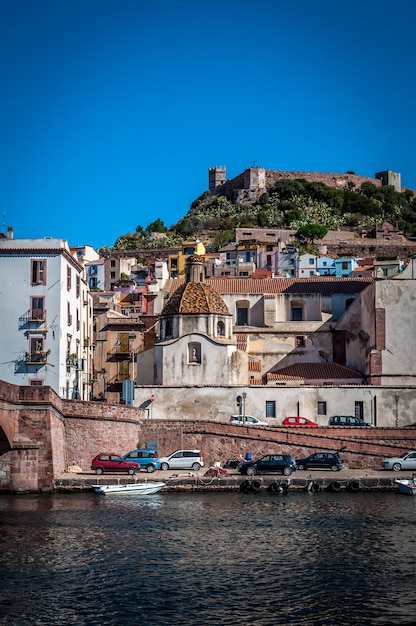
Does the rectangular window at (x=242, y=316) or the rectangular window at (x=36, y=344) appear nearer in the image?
the rectangular window at (x=36, y=344)

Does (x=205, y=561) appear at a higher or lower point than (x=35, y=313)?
lower

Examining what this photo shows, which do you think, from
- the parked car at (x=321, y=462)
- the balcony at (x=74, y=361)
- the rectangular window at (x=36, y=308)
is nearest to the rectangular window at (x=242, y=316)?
the balcony at (x=74, y=361)

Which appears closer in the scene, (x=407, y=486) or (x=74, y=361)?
(x=407, y=486)

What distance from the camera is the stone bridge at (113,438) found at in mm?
43219

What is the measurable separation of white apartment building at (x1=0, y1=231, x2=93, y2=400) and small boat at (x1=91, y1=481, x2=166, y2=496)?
11.8 m

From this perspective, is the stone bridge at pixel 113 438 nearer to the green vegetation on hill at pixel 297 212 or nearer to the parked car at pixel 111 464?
the parked car at pixel 111 464

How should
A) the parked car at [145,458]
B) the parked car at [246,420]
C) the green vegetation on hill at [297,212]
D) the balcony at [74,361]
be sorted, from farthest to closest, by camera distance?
the green vegetation on hill at [297,212] → the balcony at [74,361] → the parked car at [246,420] → the parked car at [145,458]

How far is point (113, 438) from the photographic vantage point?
166 feet

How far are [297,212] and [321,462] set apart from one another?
4079 inches

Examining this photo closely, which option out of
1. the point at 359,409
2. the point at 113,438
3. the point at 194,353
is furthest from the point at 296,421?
the point at 113,438

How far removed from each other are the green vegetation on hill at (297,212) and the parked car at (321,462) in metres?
92.0

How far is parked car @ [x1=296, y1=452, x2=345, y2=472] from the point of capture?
50500 millimetres

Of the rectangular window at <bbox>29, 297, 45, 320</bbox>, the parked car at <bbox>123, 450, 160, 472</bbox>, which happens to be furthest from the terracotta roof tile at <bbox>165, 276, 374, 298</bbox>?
the parked car at <bbox>123, 450, 160, 472</bbox>

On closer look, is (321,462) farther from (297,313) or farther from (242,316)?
(242,316)
